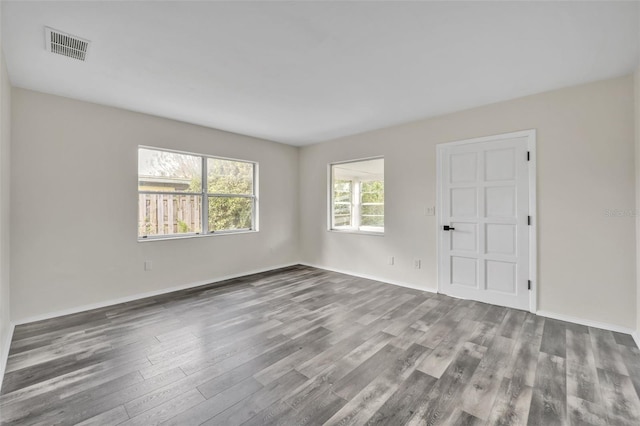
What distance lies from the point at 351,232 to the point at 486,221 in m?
2.18

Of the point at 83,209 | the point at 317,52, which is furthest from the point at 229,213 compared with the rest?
the point at 317,52

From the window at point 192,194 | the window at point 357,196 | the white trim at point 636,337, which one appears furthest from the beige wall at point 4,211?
the white trim at point 636,337

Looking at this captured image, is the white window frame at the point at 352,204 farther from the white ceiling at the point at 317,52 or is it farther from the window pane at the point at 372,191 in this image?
the white ceiling at the point at 317,52

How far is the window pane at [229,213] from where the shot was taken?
465 cm

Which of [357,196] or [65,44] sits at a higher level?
[65,44]

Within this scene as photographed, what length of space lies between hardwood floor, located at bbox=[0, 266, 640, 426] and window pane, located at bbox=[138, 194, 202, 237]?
1.10 m

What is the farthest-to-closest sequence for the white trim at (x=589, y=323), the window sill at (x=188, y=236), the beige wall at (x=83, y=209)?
the window sill at (x=188, y=236) < the beige wall at (x=83, y=209) < the white trim at (x=589, y=323)

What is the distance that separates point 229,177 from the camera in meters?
4.87

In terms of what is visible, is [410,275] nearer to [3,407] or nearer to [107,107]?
[3,407]

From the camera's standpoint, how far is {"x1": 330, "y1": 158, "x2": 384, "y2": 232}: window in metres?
5.20

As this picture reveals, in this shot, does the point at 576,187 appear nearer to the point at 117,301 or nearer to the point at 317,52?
the point at 317,52

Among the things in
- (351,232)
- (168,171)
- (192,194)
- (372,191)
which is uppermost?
(168,171)

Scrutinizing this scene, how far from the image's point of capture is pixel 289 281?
15.0ft

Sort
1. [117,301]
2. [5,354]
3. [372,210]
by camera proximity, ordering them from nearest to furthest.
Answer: [5,354], [117,301], [372,210]
